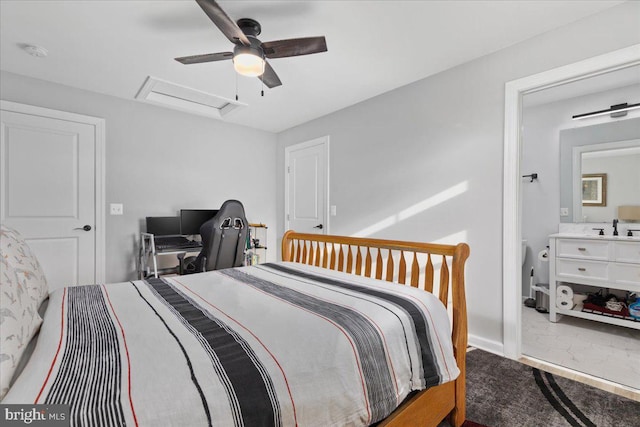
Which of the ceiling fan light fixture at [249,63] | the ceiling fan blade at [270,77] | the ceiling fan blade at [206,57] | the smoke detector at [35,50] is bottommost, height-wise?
the ceiling fan light fixture at [249,63]

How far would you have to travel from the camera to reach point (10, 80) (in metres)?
2.82

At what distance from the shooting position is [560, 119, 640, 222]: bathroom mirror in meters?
2.96

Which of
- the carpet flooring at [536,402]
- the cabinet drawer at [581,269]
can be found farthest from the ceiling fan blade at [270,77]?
the cabinet drawer at [581,269]

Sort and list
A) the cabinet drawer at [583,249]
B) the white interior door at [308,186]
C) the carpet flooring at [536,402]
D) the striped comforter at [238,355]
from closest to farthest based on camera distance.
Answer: the striped comforter at [238,355] → the carpet flooring at [536,402] → the cabinet drawer at [583,249] → the white interior door at [308,186]

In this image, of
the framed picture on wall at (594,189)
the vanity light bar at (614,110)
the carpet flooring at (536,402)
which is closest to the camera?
the carpet flooring at (536,402)

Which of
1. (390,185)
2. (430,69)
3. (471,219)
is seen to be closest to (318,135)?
(390,185)

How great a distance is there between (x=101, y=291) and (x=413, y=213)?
100 inches

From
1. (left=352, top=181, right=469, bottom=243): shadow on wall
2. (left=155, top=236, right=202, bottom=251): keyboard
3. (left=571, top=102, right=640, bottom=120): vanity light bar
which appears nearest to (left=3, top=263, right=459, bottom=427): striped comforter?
(left=352, top=181, right=469, bottom=243): shadow on wall

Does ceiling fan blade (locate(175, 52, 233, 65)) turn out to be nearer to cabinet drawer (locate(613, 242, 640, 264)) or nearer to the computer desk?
the computer desk

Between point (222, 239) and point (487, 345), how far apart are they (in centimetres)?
248

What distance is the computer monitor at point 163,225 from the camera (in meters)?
3.46

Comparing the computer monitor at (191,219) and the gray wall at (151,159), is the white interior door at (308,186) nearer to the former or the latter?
the gray wall at (151,159)

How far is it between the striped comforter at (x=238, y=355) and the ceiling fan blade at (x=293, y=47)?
1462mm

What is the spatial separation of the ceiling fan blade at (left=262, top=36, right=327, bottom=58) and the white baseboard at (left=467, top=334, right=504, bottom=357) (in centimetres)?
252
